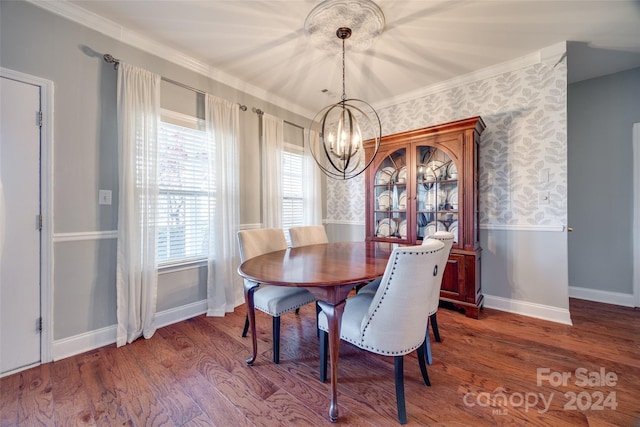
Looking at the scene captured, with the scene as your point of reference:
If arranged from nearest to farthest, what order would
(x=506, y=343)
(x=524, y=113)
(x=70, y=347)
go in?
(x=70, y=347), (x=506, y=343), (x=524, y=113)

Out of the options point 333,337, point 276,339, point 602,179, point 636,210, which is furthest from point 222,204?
point 636,210

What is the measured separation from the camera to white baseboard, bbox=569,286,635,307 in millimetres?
2807

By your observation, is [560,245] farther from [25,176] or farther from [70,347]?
[25,176]

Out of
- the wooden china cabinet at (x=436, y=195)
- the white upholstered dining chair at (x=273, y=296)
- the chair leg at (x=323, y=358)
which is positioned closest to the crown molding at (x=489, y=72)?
the wooden china cabinet at (x=436, y=195)

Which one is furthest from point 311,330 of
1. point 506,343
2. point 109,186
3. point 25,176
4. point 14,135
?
point 14,135

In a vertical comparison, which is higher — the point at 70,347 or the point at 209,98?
the point at 209,98

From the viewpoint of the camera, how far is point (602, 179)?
2932 mm

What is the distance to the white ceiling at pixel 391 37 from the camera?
194cm

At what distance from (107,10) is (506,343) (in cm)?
415

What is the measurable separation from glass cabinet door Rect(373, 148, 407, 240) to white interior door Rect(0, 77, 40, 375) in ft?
10.4

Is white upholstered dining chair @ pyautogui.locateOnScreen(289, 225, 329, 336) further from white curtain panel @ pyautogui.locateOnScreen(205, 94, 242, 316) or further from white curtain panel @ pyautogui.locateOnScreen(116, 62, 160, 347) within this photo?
white curtain panel @ pyautogui.locateOnScreen(116, 62, 160, 347)

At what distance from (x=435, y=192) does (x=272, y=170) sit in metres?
2.02

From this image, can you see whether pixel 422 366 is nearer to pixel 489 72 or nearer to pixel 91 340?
pixel 91 340

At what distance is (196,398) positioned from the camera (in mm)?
1522
